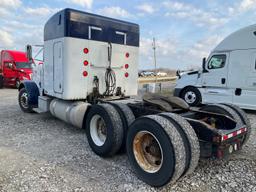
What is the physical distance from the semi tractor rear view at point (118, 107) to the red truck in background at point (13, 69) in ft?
31.1

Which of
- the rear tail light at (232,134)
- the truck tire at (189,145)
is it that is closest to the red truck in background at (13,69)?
the truck tire at (189,145)

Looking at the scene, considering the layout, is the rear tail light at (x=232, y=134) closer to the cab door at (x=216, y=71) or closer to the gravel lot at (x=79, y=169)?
the gravel lot at (x=79, y=169)

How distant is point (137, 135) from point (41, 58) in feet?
16.1

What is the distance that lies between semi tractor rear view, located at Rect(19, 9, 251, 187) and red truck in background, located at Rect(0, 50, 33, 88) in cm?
947

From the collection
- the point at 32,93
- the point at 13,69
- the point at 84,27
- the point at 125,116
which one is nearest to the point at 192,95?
the point at 84,27

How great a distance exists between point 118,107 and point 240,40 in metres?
6.76

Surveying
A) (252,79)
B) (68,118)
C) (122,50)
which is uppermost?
(122,50)

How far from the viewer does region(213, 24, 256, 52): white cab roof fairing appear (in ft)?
27.5

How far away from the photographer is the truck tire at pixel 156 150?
9.48 ft

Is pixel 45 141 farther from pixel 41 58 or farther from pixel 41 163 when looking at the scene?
pixel 41 58

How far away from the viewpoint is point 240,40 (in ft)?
28.5

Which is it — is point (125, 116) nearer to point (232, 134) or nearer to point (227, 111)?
point (232, 134)

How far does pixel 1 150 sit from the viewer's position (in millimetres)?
4465

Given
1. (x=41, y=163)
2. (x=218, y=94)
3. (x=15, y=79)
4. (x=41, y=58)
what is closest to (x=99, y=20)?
(x=41, y=58)
